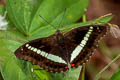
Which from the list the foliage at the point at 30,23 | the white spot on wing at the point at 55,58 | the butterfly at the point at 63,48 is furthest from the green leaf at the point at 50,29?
the white spot on wing at the point at 55,58

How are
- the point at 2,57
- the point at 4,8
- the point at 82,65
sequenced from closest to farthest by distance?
the point at 2,57 < the point at 82,65 < the point at 4,8

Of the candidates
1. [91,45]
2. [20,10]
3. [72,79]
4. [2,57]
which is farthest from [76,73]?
[20,10]

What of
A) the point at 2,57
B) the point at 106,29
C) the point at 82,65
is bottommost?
the point at 82,65

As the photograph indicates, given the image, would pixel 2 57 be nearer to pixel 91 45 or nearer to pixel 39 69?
pixel 39 69

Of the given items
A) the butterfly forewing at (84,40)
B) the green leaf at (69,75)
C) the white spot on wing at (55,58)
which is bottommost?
the green leaf at (69,75)

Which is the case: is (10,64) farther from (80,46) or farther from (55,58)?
(80,46)

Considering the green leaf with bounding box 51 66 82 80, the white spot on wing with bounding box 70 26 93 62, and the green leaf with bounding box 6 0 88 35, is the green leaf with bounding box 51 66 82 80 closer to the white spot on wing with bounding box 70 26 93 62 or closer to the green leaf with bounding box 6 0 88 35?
the white spot on wing with bounding box 70 26 93 62

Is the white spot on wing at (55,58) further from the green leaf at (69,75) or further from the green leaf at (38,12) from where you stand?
the green leaf at (38,12)

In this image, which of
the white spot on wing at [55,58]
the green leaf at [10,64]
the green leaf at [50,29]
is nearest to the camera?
the green leaf at [10,64]

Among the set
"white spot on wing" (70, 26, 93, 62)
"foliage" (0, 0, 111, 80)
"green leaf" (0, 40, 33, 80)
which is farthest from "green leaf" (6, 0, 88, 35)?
"white spot on wing" (70, 26, 93, 62)
